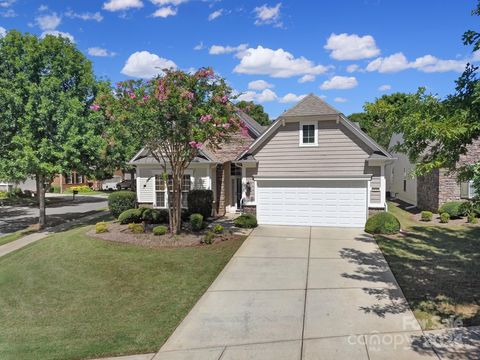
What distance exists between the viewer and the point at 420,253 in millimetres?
12750

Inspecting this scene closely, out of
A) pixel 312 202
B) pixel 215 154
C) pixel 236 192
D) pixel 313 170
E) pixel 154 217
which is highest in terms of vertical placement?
pixel 215 154

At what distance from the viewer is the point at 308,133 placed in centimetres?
1888

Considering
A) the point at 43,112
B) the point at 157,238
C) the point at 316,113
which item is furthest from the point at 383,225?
the point at 43,112

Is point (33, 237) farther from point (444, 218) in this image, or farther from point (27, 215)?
point (444, 218)

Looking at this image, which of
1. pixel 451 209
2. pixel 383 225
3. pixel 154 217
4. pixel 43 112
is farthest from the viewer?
pixel 451 209

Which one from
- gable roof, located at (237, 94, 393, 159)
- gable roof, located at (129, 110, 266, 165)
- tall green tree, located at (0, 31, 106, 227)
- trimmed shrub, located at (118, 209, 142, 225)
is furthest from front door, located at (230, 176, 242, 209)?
tall green tree, located at (0, 31, 106, 227)

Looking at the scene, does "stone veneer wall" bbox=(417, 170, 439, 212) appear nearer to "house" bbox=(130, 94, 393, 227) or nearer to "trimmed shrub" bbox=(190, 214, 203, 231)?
"house" bbox=(130, 94, 393, 227)

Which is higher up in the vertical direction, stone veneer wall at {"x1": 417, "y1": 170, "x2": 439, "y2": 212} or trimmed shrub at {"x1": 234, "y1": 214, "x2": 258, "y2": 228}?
stone veneer wall at {"x1": 417, "y1": 170, "x2": 439, "y2": 212}

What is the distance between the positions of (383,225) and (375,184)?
280cm

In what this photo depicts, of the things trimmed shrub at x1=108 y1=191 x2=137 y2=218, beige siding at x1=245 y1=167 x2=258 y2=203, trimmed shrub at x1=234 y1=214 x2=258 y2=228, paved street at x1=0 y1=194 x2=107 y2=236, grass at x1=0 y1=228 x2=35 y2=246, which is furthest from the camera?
paved street at x1=0 y1=194 x2=107 y2=236

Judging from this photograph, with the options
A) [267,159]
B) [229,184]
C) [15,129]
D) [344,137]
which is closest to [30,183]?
Result: [15,129]

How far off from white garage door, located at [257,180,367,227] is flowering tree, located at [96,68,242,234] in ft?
15.7

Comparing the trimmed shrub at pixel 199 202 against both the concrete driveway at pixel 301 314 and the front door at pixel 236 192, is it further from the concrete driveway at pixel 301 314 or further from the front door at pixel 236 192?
the concrete driveway at pixel 301 314

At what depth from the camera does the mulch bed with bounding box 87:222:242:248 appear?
48.3 feet
